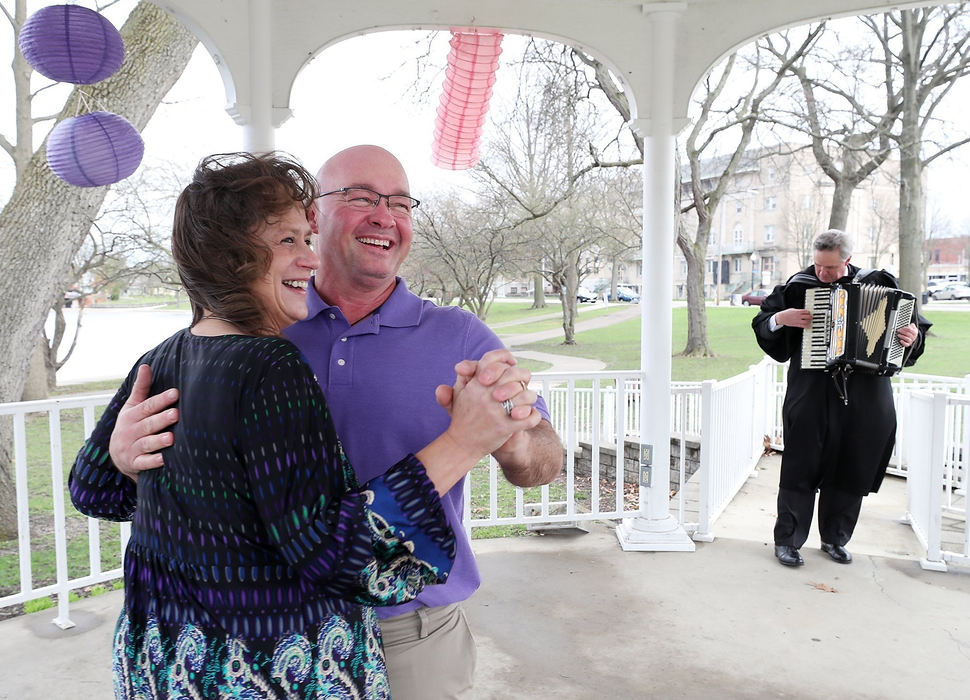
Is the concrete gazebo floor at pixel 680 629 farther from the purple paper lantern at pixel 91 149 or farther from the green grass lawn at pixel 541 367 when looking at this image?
the purple paper lantern at pixel 91 149

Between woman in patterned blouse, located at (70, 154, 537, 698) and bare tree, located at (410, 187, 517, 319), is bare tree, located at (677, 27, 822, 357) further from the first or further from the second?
woman in patterned blouse, located at (70, 154, 537, 698)

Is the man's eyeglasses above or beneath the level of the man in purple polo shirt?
above

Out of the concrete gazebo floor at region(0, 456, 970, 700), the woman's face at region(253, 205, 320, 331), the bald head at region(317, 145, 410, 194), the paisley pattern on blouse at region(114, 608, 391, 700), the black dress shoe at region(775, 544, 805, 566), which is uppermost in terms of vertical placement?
the bald head at region(317, 145, 410, 194)

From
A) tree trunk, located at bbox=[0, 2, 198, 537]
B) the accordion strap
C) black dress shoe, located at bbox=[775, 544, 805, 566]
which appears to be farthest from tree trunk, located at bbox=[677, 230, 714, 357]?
black dress shoe, located at bbox=[775, 544, 805, 566]

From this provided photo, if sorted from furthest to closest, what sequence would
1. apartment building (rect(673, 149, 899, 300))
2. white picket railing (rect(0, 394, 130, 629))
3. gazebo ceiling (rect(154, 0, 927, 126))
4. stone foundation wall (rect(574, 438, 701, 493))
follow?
apartment building (rect(673, 149, 899, 300)) < stone foundation wall (rect(574, 438, 701, 493)) < gazebo ceiling (rect(154, 0, 927, 126)) < white picket railing (rect(0, 394, 130, 629))

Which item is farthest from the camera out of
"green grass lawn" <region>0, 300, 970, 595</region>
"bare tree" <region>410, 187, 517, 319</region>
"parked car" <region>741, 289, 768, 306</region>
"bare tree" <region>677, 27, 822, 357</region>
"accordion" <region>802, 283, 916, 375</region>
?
"parked car" <region>741, 289, 768, 306</region>

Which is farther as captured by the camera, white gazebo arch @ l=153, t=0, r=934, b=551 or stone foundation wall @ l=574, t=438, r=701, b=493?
stone foundation wall @ l=574, t=438, r=701, b=493

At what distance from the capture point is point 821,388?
Result: 4.13 meters

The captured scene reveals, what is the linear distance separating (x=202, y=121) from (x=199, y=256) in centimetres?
1710

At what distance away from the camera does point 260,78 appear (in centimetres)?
343

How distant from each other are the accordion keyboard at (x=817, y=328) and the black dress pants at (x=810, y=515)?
2.45 ft

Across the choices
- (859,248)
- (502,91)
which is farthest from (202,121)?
(859,248)

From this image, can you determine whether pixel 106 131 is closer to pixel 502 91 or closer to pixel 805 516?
pixel 805 516

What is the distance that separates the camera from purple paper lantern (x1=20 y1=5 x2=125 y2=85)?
335 centimetres
